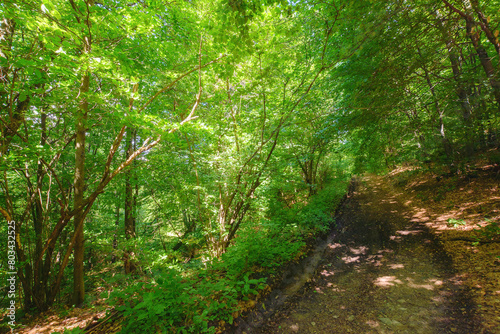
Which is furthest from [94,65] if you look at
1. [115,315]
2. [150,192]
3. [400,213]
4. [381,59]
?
[400,213]

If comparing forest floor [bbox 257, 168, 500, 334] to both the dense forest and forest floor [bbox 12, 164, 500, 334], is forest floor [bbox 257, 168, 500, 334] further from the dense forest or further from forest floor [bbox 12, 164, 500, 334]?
the dense forest

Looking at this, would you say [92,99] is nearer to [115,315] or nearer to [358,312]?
[115,315]

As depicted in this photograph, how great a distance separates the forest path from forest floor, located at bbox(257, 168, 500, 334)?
1 centimetres

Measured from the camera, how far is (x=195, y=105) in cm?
407

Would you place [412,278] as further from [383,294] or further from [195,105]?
[195,105]

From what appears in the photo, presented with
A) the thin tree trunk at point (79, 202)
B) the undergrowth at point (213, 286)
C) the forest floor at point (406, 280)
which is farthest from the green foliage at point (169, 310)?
the thin tree trunk at point (79, 202)

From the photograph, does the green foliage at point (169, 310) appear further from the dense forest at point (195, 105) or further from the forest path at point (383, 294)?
the forest path at point (383, 294)

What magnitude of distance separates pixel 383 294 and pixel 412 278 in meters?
0.88

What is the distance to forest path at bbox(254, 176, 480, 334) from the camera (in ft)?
9.06

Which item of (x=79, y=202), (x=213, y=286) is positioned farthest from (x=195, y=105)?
(x=213, y=286)

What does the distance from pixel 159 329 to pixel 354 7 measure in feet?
20.4

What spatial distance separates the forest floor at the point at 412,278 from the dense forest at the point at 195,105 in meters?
0.98

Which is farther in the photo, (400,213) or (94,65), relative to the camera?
(400,213)

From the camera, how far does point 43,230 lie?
14.8 ft
